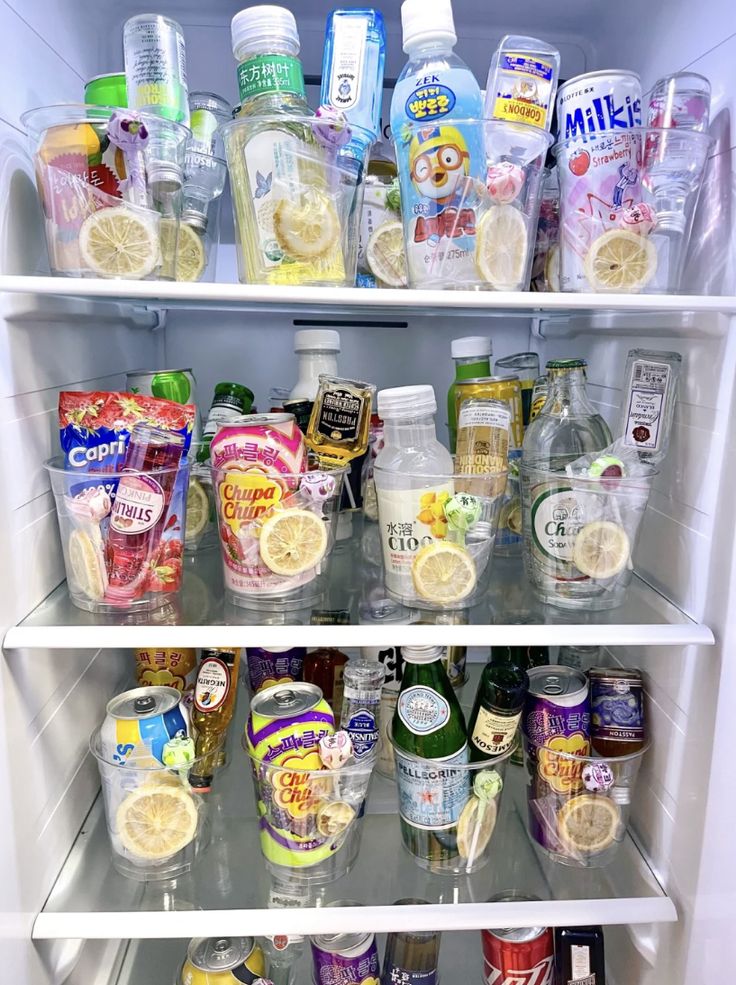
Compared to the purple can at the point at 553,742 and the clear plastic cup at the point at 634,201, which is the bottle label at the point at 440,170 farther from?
the purple can at the point at 553,742

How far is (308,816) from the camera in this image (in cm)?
95

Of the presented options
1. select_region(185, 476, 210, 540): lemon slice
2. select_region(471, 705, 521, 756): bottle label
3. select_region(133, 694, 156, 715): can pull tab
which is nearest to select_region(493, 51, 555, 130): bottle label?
select_region(185, 476, 210, 540): lemon slice

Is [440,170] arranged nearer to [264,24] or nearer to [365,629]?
[264,24]

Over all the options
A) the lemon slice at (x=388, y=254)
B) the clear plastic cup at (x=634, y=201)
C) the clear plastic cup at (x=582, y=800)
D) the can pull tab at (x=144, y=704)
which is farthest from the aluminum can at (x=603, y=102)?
the can pull tab at (x=144, y=704)

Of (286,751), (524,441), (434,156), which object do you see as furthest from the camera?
(524,441)

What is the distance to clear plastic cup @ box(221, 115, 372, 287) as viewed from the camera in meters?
0.82

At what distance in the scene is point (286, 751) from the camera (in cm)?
94

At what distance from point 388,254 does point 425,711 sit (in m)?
0.63

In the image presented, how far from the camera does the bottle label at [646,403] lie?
95 centimetres

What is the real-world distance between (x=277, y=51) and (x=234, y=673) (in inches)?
34.2

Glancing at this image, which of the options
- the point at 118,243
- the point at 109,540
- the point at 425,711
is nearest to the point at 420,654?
the point at 425,711

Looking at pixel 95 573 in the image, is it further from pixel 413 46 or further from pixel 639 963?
pixel 639 963

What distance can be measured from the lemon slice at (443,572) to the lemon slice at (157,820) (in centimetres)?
42

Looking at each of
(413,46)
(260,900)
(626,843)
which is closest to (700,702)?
(626,843)
